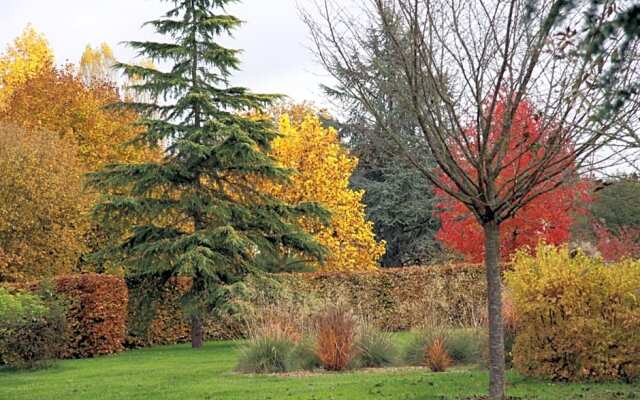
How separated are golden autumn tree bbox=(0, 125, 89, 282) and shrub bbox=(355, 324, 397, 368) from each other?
1310cm

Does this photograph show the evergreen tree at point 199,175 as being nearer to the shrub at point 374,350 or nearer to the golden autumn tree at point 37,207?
the golden autumn tree at point 37,207

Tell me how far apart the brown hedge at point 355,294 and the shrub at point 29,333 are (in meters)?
4.06

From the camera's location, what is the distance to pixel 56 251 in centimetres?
2506

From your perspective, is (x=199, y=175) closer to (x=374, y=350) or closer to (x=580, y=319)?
(x=374, y=350)

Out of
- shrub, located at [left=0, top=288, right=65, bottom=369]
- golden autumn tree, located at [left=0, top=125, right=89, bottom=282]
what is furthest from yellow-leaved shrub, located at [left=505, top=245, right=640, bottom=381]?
golden autumn tree, located at [left=0, top=125, right=89, bottom=282]

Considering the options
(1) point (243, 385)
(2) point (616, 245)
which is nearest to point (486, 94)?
(1) point (243, 385)

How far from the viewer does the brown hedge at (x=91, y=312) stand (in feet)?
60.8

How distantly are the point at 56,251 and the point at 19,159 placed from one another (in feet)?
10.0

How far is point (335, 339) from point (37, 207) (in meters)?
14.5

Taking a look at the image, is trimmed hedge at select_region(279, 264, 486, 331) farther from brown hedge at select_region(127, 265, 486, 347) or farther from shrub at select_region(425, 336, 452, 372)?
shrub at select_region(425, 336, 452, 372)

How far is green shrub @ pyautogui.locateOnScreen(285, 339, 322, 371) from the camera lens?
523 inches

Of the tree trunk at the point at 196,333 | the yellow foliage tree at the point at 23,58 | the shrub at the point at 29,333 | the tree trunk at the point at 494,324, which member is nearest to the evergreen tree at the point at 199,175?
the tree trunk at the point at 196,333

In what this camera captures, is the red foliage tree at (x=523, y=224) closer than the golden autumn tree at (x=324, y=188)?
Yes

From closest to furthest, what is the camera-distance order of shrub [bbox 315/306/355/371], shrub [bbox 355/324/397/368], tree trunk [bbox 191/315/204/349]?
shrub [bbox 315/306/355/371] → shrub [bbox 355/324/397/368] → tree trunk [bbox 191/315/204/349]
